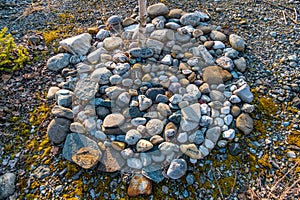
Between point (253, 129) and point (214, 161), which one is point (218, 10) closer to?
point (253, 129)

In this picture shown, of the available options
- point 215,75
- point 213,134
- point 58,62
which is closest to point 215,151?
point 213,134

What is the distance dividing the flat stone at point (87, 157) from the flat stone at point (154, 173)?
363 millimetres

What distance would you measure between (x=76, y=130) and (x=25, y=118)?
0.53 m

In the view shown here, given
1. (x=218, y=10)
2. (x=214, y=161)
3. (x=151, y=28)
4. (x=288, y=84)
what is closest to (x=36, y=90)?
(x=151, y=28)

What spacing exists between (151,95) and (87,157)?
712 mm

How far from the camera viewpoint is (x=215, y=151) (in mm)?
2049

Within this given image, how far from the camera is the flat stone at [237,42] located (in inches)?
103

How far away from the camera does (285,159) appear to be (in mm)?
2029

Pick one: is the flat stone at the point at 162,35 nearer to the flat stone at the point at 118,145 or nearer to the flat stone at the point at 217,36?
the flat stone at the point at 217,36

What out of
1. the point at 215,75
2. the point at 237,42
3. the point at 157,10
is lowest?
the point at 215,75

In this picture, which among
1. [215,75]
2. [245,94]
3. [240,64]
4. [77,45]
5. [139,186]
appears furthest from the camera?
[77,45]

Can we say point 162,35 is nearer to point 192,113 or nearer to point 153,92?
point 153,92

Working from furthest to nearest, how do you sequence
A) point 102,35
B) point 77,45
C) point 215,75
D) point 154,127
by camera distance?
point 102,35 → point 77,45 → point 215,75 → point 154,127

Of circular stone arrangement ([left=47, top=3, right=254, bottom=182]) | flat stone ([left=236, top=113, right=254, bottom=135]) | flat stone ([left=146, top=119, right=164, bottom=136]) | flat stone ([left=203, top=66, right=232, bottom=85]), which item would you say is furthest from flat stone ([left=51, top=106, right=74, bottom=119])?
flat stone ([left=236, top=113, right=254, bottom=135])
